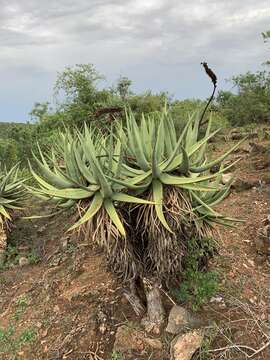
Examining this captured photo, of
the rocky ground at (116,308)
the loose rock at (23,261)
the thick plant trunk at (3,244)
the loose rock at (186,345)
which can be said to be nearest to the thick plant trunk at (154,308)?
the rocky ground at (116,308)

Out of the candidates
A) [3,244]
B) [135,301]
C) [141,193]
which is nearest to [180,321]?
[135,301]

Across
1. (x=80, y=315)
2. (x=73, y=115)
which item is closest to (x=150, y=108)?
(x=73, y=115)

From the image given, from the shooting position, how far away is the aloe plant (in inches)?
161

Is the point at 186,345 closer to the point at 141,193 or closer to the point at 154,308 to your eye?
the point at 154,308

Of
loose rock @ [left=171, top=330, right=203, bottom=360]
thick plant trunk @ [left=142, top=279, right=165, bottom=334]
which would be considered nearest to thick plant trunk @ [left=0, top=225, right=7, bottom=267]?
thick plant trunk @ [left=142, top=279, right=165, bottom=334]

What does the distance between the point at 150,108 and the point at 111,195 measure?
34.3ft

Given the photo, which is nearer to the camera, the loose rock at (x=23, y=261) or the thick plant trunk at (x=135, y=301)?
the thick plant trunk at (x=135, y=301)

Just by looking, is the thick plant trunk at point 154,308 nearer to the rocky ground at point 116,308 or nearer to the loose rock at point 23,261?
the rocky ground at point 116,308

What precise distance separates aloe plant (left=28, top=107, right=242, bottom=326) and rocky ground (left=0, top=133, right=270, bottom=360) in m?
0.63

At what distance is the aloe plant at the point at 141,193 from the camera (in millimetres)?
Result: 4086

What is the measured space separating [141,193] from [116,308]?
163 centimetres

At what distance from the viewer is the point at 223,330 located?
4.55m

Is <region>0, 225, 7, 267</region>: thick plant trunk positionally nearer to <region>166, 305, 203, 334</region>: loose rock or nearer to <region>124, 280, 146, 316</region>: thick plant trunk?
<region>124, 280, 146, 316</region>: thick plant trunk

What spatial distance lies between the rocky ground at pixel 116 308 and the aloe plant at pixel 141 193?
629 mm
